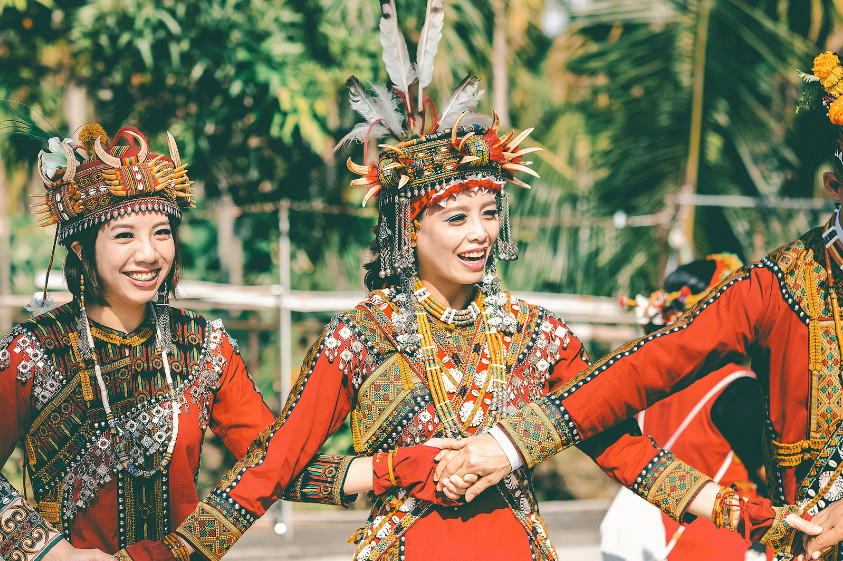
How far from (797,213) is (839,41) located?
264 centimetres

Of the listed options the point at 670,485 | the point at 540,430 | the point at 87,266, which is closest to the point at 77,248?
the point at 87,266

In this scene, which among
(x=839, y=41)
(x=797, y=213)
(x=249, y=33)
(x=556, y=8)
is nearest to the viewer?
(x=249, y=33)

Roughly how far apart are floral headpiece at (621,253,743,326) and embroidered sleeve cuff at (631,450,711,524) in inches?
51.6

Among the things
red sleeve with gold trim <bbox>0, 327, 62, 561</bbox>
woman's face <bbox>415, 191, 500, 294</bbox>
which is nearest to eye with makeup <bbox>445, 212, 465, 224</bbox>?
woman's face <bbox>415, 191, 500, 294</bbox>

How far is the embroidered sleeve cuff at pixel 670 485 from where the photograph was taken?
2650mm

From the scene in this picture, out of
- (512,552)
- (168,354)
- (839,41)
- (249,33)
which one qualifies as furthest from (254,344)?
(839,41)

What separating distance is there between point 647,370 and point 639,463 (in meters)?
0.27

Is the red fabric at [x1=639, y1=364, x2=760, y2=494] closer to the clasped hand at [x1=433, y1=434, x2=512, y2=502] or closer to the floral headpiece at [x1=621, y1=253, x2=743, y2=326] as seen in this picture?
the floral headpiece at [x1=621, y1=253, x2=743, y2=326]

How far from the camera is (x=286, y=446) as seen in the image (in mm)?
2658

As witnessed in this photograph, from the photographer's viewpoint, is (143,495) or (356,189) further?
(356,189)

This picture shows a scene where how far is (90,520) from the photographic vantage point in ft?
9.36

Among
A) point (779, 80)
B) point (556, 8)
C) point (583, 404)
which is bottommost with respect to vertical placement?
point (583, 404)

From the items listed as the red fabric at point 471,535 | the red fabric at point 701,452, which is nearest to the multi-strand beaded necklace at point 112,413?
the red fabric at point 471,535

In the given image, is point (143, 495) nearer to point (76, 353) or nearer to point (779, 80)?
point (76, 353)
